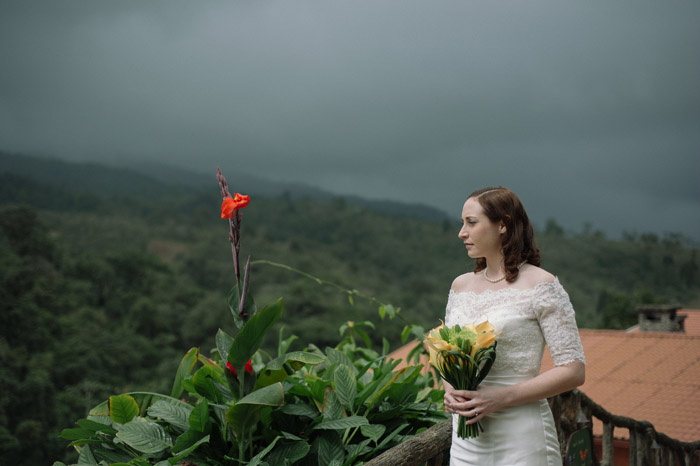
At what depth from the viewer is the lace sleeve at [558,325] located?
149 centimetres

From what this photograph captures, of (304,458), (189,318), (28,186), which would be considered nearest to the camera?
(304,458)

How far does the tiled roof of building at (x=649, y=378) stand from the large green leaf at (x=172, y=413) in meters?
Result: 6.36

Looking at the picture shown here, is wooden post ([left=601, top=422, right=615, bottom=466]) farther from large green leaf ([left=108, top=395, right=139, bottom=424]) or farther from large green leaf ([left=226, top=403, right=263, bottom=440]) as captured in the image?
large green leaf ([left=108, top=395, right=139, bottom=424])

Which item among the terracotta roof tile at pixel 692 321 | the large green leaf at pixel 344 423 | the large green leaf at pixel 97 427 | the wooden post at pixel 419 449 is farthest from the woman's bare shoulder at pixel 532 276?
the terracotta roof tile at pixel 692 321

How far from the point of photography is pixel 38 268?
30250mm

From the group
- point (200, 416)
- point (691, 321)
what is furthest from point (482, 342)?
point (691, 321)

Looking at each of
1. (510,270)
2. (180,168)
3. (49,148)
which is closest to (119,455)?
(510,270)

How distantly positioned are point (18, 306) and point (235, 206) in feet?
90.6

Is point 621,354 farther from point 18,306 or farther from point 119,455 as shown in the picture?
point 18,306

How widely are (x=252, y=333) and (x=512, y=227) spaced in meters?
0.85

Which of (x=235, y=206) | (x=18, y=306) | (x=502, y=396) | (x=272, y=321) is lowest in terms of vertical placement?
(x=18, y=306)

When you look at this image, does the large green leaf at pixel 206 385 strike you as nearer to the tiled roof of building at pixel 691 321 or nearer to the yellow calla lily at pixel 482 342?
the yellow calla lily at pixel 482 342

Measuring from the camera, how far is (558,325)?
1506 mm

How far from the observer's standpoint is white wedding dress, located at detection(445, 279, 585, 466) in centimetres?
152
